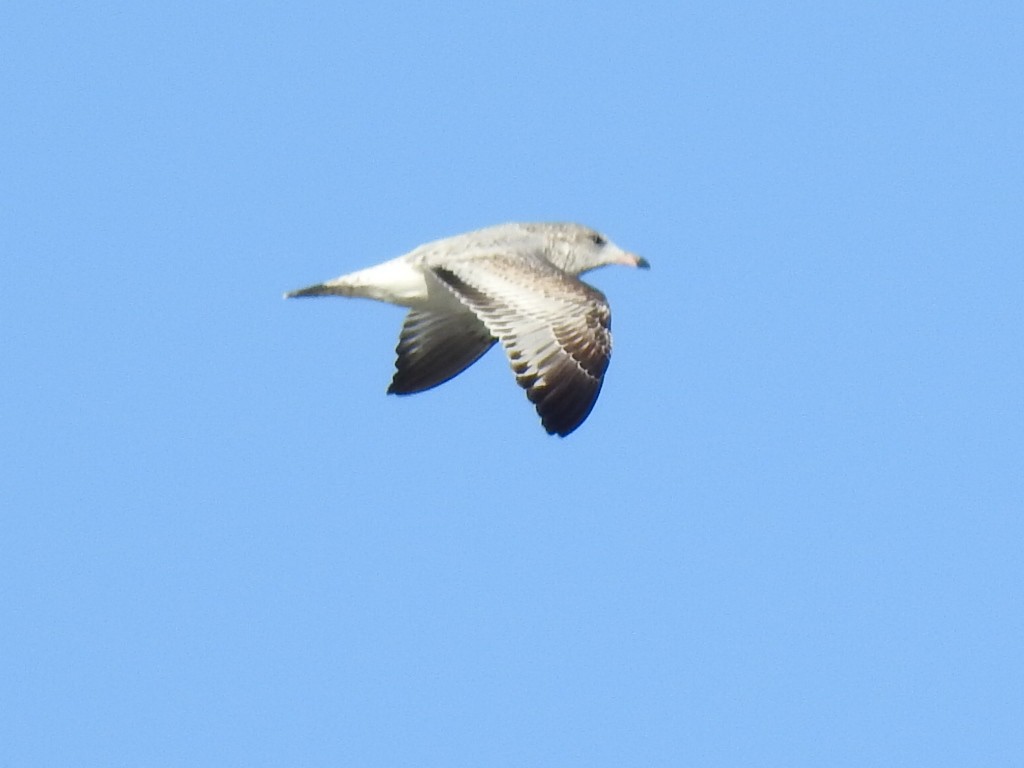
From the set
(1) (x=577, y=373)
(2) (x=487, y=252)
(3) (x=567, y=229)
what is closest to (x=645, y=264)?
(3) (x=567, y=229)

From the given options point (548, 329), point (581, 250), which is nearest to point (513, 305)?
point (548, 329)

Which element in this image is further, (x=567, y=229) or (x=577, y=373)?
(x=567, y=229)

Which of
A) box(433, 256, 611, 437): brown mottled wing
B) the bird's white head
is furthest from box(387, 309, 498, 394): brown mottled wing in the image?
box(433, 256, 611, 437): brown mottled wing

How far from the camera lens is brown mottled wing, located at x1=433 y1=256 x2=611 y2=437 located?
1692 cm

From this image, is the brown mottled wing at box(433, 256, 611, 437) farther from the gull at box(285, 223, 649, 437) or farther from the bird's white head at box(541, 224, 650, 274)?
the bird's white head at box(541, 224, 650, 274)

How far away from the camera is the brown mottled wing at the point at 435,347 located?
20266 mm

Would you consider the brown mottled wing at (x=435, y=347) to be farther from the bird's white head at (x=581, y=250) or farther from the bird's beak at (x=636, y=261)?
the bird's beak at (x=636, y=261)

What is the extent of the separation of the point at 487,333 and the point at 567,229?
3.62ft

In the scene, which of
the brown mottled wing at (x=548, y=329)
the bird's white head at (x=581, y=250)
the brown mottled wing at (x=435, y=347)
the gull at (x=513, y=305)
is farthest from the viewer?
the brown mottled wing at (x=435, y=347)

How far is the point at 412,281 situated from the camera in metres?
19.2

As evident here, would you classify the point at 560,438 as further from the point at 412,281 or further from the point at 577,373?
the point at 412,281

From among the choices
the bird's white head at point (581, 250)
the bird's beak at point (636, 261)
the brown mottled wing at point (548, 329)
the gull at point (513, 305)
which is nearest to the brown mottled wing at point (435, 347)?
the gull at point (513, 305)

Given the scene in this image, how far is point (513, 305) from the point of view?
58.0 ft

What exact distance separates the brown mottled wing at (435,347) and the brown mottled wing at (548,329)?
1791 mm
